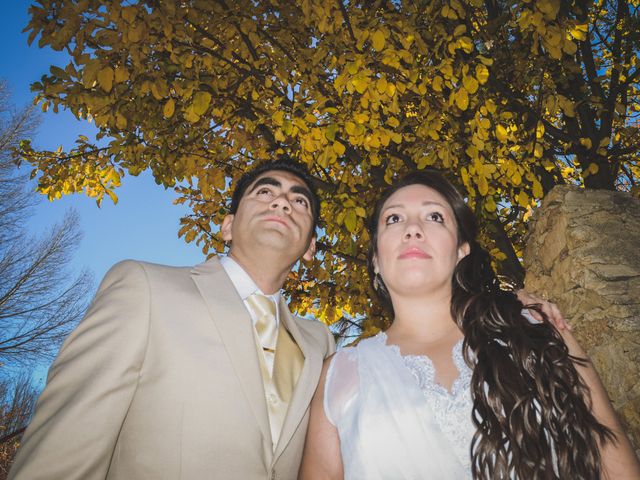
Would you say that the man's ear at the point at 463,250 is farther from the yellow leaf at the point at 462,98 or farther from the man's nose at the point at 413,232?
the yellow leaf at the point at 462,98

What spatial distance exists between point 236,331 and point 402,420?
3.12 ft

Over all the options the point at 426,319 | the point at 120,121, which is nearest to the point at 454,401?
the point at 426,319

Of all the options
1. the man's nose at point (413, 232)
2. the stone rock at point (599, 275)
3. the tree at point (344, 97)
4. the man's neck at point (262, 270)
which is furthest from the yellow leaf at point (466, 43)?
the man's neck at point (262, 270)

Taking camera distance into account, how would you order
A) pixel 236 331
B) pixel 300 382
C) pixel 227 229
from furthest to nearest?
pixel 227 229, pixel 300 382, pixel 236 331

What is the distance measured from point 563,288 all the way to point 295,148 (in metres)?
3.45

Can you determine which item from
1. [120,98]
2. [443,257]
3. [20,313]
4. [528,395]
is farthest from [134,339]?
[20,313]

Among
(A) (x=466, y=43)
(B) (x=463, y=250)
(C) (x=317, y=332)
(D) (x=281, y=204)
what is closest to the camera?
(B) (x=463, y=250)

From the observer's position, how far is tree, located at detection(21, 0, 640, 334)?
3.06m

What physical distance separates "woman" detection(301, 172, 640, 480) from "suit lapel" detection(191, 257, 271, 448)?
0.46 meters

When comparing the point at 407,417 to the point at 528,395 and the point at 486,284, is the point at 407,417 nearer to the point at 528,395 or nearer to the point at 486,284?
the point at 528,395

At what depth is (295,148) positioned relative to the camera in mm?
4922

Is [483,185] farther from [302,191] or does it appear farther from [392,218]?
[302,191]

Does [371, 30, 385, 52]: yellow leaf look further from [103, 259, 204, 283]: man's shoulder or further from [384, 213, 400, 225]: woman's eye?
[103, 259, 204, 283]: man's shoulder

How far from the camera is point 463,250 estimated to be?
7.97 feet
